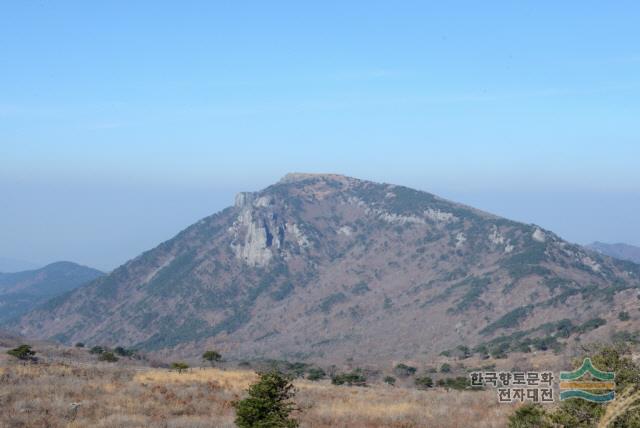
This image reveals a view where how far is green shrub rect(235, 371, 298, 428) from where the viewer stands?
631 inches

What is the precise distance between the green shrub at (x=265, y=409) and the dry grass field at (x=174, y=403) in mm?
2713

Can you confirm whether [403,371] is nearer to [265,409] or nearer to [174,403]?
[174,403]

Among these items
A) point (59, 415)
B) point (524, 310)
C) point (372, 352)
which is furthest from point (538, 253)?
point (59, 415)

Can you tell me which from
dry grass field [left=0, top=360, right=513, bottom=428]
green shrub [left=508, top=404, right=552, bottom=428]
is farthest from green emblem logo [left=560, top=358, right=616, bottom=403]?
dry grass field [left=0, top=360, right=513, bottom=428]

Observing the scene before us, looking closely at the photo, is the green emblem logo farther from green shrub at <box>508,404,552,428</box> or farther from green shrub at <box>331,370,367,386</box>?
green shrub at <box>331,370,367,386</box>

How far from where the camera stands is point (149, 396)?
2497 cm

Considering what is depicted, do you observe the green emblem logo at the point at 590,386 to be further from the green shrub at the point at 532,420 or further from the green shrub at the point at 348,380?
the green shrub at the point at 348,380

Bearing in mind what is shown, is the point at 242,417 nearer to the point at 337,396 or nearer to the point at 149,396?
the point at 149,396

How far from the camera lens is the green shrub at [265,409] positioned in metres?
16.0

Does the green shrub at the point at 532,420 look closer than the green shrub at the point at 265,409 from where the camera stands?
Yes

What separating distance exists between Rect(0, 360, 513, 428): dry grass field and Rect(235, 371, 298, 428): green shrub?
8.90ft

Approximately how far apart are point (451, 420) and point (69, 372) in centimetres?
1934

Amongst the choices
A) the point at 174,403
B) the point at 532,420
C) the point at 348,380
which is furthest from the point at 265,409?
the point at 348,380

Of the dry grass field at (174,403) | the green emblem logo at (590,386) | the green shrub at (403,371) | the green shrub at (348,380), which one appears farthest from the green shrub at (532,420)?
the green shrub at (403,371)
